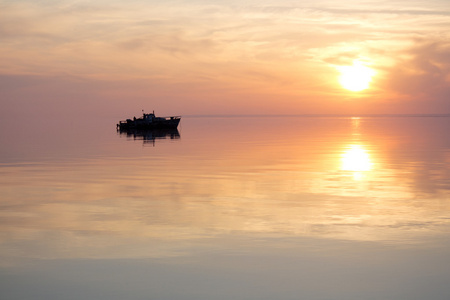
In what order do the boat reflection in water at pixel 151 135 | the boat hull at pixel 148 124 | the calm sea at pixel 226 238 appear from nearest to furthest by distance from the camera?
the calm sea at pixel 226 238
the boat reflection in water at pixel 151 135
the boat hull at pixel 148 124

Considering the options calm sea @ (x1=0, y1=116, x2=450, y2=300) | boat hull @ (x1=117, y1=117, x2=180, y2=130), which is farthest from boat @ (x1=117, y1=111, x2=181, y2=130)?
calm sea @ (x1=0, y1=116, x2=450, y2=300)

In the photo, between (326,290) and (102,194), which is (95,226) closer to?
(102,194)

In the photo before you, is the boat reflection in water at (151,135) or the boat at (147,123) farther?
the boat at (147,123)

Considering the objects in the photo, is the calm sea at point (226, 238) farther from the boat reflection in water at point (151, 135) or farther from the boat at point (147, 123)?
the boat at point (147, 123)

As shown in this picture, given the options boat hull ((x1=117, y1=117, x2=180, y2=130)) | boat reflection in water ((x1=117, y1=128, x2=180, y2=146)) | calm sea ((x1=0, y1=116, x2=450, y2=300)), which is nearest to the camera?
calm sea ((x1=0, y1=116, x2=450, y2=300))

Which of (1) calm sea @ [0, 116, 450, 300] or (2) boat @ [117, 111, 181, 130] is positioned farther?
(2) boat @ [117, 111, 181, 130]

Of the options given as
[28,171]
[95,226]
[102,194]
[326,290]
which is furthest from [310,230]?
[28,171]

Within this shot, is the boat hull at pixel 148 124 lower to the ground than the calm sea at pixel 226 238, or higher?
higher

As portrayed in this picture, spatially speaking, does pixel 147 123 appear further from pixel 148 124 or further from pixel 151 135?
pixel 151 135

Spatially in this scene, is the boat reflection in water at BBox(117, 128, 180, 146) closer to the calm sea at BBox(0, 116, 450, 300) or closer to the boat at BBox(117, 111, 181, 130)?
the boat at BBox(117, 111, 181, 130)

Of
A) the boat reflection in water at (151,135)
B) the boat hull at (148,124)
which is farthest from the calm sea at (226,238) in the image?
the boat hull at (148,124)

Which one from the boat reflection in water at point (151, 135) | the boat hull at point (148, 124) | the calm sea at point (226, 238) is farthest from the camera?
the boat hull at point (148, 124)

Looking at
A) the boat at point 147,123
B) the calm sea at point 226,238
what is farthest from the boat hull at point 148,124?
the calm sea at point 226,238

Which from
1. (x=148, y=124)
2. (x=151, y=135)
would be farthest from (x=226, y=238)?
(x=148, y=124)
